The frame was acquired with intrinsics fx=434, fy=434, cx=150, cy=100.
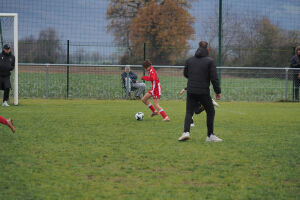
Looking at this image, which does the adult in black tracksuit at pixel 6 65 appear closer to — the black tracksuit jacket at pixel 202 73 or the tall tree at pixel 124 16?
the tall tree at pixel 124 16

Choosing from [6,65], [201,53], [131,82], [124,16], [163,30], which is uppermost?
[124,16]

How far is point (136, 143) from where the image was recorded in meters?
7.41

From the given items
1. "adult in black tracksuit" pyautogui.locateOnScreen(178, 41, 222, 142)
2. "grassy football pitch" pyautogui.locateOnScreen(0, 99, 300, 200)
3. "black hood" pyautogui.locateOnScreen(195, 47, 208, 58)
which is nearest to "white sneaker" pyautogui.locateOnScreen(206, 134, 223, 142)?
"adult in black tracksuit" pyautogui.locateOnScreen(178, 41, 222, 142)

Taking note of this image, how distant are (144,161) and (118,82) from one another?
11.8 m

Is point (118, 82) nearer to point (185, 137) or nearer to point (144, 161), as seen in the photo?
point (185, 137)

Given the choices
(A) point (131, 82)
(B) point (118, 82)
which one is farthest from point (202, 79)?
(B) point (118, 82)

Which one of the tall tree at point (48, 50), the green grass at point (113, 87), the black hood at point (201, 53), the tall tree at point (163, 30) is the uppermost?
the tall tree at point (163, 30)

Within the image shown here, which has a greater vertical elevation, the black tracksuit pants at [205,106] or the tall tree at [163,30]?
the tall tree at [163,30]

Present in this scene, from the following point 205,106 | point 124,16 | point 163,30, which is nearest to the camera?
point 205,106

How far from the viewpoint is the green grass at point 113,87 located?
57.5 feet

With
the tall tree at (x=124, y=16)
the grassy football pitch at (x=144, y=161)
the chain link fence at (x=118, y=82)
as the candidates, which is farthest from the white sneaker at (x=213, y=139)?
the tall tree at (x=124, y=16)

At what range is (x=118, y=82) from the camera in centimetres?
1762

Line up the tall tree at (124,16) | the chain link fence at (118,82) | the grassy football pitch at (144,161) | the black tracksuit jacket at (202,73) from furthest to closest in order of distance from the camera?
the tall tree at (124,16) → the chain link fence at (118,82) → the black tracksuit jacket at (202,73) → the grassy football pitch at (144,161)

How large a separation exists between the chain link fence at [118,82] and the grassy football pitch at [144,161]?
7392 mm
